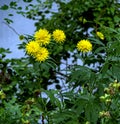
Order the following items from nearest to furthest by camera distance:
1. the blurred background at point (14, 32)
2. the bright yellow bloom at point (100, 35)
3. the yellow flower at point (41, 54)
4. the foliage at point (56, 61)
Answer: the yellow flower at point (41, 54) → the foliage at point (56, 61) → the bright yellow bloom at point (100, 35) → the blurred background at point (14, 32)

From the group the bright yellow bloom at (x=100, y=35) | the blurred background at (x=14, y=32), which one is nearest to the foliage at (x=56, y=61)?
the bright yellow bloom at (x=100, y=35)

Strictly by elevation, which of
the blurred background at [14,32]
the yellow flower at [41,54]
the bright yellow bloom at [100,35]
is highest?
the blurred background at [14,32]

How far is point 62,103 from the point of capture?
135 cm

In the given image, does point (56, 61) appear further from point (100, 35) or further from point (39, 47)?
point (39, 47)

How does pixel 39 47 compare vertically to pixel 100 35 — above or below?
below

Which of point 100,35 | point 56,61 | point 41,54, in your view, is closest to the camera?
point 41,54

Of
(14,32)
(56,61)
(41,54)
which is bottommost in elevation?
(41,54)

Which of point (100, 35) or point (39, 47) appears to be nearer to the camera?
point (39, 47)

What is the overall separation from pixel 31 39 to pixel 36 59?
0.35 feet

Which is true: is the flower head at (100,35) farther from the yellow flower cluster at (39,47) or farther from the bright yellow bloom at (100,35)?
the yellow flower cluster at (39,47)

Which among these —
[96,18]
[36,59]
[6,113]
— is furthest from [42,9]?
[36,59]

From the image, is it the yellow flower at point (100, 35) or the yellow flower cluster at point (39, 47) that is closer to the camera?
the yellow flower cluster at point (39, 47)

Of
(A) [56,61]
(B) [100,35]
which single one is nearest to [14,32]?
(A) [56,61]

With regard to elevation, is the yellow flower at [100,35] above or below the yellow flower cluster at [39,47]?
above
